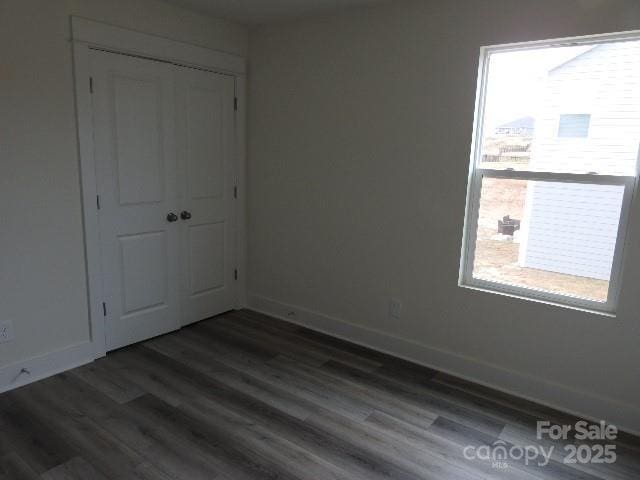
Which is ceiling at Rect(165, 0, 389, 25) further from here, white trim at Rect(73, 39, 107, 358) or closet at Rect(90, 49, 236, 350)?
white trim at Rect(73, 39, 107, 358)

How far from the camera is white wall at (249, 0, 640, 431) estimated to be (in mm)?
2586

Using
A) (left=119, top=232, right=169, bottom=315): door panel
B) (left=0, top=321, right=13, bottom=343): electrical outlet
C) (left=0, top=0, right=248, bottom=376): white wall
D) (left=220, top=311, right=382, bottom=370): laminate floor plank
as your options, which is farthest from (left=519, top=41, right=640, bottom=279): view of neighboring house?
(left=0, top=321, right=13, bottom=343): electrical outlet

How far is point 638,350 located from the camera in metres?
2.46

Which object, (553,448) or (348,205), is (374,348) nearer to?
(348,205)

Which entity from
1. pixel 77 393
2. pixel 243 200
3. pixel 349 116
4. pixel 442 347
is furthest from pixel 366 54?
pixel 77 393

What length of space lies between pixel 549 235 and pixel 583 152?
0.51 metres

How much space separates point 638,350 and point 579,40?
Answer: 1745 millimetres

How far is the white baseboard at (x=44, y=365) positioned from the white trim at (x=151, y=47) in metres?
2.00

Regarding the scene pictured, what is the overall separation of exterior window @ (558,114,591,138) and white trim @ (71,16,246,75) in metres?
2.54

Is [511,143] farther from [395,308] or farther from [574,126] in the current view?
[395,308]

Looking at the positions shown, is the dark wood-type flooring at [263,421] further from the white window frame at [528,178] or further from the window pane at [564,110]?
the window pane at [564,110]

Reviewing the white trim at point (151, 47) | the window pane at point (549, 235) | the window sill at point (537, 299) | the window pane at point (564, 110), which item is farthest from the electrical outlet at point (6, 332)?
the window pane at point (564, 110)

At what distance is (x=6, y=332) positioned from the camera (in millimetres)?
2682

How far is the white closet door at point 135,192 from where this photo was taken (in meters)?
3.04
